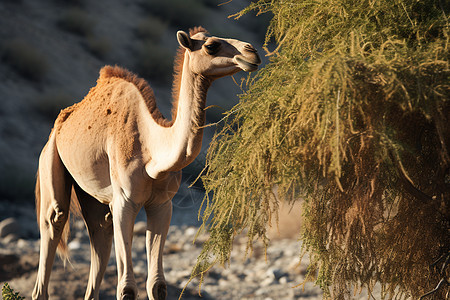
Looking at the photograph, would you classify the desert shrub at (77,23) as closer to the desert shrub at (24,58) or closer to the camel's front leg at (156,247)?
the desert shrub at (24,58)

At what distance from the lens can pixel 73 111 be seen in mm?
3439

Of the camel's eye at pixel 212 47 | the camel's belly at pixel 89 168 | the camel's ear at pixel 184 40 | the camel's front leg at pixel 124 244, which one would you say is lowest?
the camel's front leg at pixel 124 244

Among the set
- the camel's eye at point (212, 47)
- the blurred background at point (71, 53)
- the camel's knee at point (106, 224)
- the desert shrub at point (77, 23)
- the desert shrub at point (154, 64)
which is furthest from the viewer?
the desert shrub at point (77, 23)

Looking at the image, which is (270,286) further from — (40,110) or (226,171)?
(40,110)

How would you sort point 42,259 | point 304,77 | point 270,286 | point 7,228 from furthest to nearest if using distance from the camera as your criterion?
point 7,228 < point 270,286 < point 42,259 < point 304,77

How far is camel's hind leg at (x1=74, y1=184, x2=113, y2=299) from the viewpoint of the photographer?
3.44 meters

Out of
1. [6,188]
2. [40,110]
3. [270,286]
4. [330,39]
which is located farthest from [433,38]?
[40,110]

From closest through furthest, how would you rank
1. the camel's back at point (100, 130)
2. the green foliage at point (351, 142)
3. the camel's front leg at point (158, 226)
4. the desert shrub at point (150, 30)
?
the green foliage at point (351, 142)
the camel's front leg at point (158, 226)
the camel's back at point (100, 130)
the desert shrub at point (150, 30)

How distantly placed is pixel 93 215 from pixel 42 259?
0.39 m

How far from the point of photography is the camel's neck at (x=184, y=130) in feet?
8.58

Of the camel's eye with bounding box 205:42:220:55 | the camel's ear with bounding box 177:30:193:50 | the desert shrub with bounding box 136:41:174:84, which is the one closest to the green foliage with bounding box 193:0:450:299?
the camel's eye with bounding box 205:42:220:55

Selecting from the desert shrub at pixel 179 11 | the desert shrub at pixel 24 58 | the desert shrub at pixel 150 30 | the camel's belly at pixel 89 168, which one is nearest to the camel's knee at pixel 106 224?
the camel's belly at pixel 89 168

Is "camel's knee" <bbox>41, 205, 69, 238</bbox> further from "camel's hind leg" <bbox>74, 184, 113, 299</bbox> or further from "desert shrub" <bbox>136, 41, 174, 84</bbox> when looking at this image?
"desert shrub" <bbox>136, 41, 174, 84</bbox>

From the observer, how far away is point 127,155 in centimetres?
288
